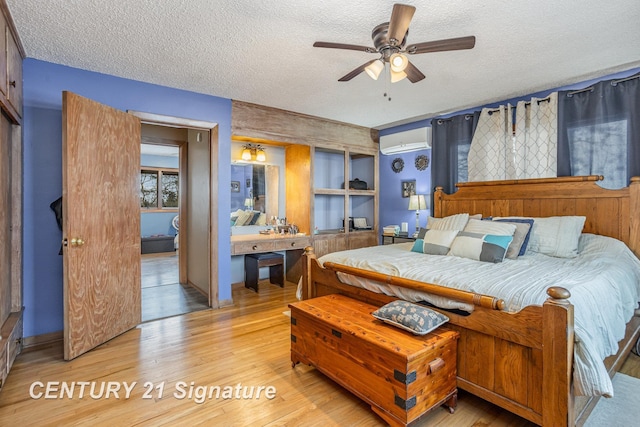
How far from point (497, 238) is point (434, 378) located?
1.47m

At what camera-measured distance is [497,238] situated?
2727mm

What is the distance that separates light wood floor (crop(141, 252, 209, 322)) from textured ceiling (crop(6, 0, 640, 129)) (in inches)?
98.0

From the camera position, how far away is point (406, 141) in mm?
4684

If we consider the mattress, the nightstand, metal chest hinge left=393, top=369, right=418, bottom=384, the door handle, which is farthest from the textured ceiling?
metal chest hinge left=393, top=369, right=418, bottom=384

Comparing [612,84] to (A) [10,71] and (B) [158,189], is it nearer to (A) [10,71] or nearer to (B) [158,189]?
(A) [10,71]

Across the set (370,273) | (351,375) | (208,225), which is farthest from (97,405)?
(208,225)

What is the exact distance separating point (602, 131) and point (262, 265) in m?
4.04

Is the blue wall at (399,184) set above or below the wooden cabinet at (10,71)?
Result: below

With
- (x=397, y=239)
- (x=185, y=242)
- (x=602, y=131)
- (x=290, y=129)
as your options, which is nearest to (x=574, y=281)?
(x=602, y=131)

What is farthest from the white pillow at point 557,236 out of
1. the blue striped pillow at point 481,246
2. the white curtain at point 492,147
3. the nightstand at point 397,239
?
the nightstand at point 397,239

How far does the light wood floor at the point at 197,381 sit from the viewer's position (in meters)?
1.84

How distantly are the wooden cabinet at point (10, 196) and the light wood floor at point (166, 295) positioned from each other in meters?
1.09

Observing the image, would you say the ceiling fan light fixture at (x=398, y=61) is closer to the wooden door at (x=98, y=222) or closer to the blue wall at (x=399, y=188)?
the wooden door at (x=98, y=222)

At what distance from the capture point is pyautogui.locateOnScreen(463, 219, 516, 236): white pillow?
283 cm
